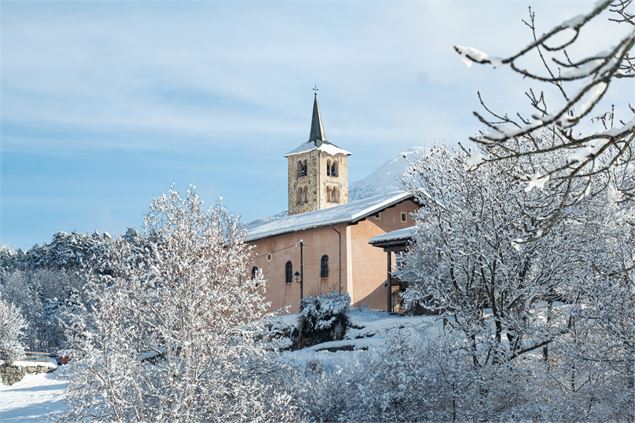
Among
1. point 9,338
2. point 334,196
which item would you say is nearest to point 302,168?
point 334,196

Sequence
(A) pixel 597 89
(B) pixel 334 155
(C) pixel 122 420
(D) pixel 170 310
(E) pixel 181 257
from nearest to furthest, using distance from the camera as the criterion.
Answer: (A) pixel 597 89 → (C) pixel 122 420 → (D) pixel 170 310 → (E) pixel 181 257 → (B) pixel 334 155

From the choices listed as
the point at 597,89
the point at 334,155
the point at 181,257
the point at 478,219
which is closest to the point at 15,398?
the point at 181,257

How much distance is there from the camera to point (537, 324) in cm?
1428

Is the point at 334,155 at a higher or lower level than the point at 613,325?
higher

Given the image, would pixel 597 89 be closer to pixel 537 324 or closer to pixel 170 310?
pixel 170 310

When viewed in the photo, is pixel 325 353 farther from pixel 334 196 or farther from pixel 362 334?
pixel 334 196

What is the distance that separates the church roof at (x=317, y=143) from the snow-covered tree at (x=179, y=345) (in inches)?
1659

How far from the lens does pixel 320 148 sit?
2205 inches

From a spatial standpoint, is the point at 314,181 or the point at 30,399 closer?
the point at 30,399

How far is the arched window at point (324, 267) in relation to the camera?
33.1 m

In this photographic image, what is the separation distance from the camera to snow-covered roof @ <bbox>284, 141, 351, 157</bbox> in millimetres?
56353

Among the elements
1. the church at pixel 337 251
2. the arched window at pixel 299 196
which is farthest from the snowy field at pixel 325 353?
the arched window at pixel 299 196

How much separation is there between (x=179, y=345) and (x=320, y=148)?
4408 cm

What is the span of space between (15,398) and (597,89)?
88.1 ft
